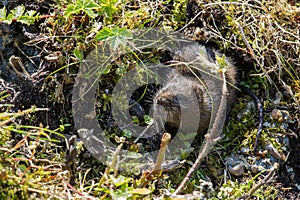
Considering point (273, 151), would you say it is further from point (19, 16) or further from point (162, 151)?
point (19, 16)

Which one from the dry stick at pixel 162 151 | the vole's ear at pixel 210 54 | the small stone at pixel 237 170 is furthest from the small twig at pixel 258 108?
the dry stick at pixel 162 151

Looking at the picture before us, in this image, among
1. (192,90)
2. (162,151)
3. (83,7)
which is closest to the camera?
(162,151)

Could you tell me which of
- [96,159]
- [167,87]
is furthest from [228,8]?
[96,159]

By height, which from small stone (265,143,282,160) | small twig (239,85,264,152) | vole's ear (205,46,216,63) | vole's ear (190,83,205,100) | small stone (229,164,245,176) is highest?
vole's ear (205,46,216,63)

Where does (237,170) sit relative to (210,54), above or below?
below

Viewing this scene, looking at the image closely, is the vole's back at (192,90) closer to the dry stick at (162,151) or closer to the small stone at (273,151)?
the small stone at (273,151)

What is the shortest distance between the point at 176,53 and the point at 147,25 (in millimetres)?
296

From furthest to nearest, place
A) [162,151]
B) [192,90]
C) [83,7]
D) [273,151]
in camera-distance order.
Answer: [192,90]
[273,151]
[83,7]
[162,151]

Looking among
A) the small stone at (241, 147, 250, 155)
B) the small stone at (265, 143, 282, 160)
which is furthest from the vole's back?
the small stone at (265, 143, 282, 160)

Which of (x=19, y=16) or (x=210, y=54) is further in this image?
(x=210, y=54)

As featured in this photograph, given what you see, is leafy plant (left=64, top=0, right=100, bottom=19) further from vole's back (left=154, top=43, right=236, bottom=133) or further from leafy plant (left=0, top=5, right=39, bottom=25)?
vole's back (left=154, top=43, right=236, bottom=133)

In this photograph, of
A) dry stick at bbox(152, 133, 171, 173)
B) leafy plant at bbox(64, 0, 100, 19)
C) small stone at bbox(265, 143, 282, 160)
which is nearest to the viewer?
dry stick at bbox(152, 133, 171, 173)

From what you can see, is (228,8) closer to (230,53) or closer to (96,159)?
(230,53)

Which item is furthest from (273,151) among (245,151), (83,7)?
(83,7)
